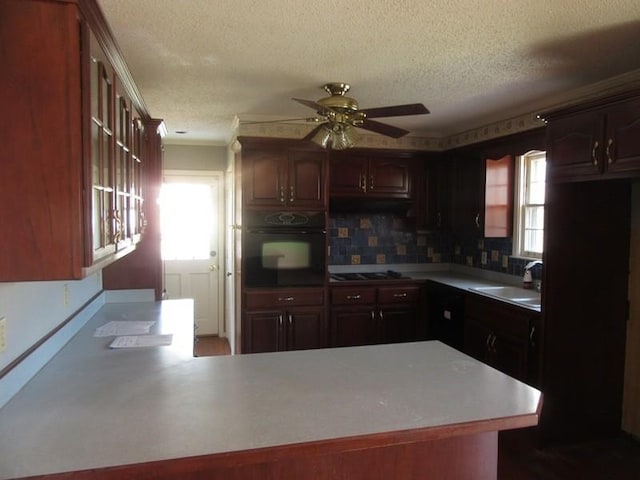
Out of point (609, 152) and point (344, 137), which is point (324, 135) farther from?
point (609, 152)

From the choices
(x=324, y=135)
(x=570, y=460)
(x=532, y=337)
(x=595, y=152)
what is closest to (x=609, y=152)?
(x=595, y=152)

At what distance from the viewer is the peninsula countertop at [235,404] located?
4.11 ft

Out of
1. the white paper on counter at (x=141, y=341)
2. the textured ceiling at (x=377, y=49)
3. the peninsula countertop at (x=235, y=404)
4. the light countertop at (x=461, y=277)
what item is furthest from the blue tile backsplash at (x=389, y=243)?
the peninsula countertop at (x=235, y=404)

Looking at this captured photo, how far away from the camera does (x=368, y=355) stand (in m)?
2.03

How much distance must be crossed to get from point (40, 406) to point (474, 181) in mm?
3749

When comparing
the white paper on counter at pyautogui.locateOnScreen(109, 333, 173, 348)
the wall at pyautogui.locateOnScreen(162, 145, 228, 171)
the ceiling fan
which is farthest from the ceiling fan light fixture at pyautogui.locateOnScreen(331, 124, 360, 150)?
the wall at pyautogui.locateOnScreen(162, 145, 228, 171)

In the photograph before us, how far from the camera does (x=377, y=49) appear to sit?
95.3 inches

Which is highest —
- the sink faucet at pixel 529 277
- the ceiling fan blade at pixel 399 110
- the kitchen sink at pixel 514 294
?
the ceiling fan blade at pixel 399 110

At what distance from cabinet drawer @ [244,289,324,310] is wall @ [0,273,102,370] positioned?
1689 mm

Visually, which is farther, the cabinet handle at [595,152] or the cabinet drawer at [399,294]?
the cabinet drawer at [399,294]

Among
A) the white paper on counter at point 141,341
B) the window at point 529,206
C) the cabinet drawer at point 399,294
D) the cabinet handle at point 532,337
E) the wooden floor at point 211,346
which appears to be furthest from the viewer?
the wooden floor at point 211,346

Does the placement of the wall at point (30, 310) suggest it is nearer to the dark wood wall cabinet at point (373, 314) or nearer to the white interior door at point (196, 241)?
the dark wood wall cabinet at point (373, 314)

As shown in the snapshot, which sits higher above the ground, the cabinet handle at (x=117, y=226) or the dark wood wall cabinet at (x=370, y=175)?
the dark wood wall cabinet at (x=370, y=175)

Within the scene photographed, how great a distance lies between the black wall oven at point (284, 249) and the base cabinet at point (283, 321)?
0.39 feet
